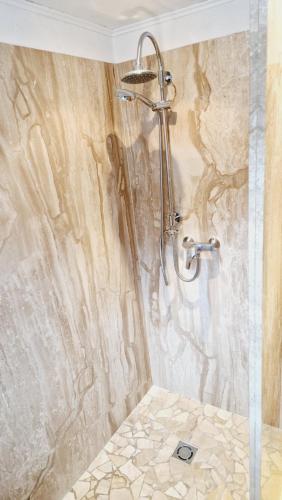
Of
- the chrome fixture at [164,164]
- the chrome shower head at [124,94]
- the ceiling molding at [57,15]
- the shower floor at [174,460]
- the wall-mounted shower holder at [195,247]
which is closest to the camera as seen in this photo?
the ceiling molding at [57,15]

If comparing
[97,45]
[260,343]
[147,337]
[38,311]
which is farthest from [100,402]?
[97,45]

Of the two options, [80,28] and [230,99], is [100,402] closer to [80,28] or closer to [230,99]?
[230,99]

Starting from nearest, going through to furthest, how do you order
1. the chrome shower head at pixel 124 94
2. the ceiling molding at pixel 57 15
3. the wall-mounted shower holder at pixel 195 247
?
the ceiling molding at pixel 57 15, the chrome shower head at pixel 124 94, the wall-mounted shower holder at pixel 195 247

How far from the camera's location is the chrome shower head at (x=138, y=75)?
4.02ft

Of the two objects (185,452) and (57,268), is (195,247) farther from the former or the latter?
(185,452)

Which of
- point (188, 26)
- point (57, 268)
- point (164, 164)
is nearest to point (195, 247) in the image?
point (164, 164)

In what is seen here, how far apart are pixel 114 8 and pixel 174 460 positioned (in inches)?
91.1

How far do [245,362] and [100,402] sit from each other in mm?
903

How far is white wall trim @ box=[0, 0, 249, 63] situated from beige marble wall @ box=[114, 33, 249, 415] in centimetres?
6

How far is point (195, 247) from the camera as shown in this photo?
5.81 ft

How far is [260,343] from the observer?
0.84 meters

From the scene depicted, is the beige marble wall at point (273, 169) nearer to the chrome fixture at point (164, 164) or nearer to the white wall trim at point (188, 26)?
the chrome fixture at point (164, 164)

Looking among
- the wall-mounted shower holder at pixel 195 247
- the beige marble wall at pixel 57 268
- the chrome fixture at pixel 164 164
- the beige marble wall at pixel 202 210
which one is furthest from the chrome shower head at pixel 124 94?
the wall-mounted shower holder at pixel 195 247

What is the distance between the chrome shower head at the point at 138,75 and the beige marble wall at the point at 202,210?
33 centimetres
